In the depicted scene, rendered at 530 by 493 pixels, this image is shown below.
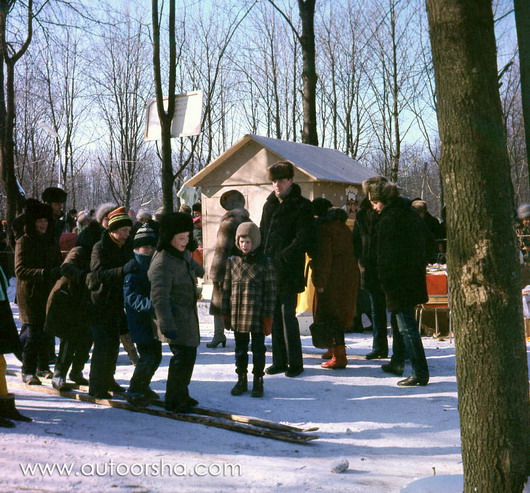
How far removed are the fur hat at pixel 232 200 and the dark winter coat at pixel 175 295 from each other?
454cm

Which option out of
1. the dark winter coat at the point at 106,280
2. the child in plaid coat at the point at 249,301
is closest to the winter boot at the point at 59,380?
the dark winter coat at the point at 106,280

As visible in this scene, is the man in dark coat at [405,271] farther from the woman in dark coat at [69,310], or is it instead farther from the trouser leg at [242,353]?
the woman in dark coat at [69,310]

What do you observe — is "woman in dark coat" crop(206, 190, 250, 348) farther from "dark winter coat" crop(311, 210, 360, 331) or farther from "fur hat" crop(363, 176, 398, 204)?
"fur hat" crop(363, 176, 398, 204)

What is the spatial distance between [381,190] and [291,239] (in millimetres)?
993

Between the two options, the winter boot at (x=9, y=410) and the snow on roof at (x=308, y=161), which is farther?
the snow on roof at (x=308, y=161)

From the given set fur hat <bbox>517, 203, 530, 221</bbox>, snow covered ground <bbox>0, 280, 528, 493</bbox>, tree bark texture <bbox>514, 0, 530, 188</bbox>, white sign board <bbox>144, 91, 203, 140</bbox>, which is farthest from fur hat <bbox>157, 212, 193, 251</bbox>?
fur hat <bbox>517, 203, 530, 221</bbox>

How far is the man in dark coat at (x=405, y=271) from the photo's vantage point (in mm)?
6273

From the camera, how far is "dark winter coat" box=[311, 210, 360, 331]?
273 inches

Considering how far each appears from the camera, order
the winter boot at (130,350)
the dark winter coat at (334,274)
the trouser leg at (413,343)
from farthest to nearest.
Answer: the winter boot at (130,350)
the dark winter coat at (334,274)
the trouser leg at (413,343)

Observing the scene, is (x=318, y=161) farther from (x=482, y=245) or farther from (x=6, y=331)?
(x=482, y=245)

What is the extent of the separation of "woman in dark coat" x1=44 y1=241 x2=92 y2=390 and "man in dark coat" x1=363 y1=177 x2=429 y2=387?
8.92 feet

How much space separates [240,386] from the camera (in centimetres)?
602

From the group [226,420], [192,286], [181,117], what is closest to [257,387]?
[226,420]

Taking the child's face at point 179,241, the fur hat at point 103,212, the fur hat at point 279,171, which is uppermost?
the fur hat at point 279,171
